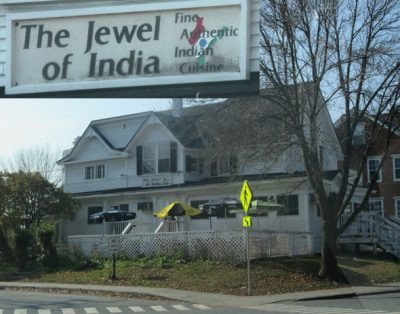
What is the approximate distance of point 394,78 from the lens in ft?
63.7

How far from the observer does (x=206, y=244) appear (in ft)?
76.8

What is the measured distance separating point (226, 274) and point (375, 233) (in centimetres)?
996

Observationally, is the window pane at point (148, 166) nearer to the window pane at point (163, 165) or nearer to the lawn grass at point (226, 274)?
the window pane at point (163, 165)

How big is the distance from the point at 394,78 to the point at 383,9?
7.66ft

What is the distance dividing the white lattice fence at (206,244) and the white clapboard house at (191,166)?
2027 millimetres

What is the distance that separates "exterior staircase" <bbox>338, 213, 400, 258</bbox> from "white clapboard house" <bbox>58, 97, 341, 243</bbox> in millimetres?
1909

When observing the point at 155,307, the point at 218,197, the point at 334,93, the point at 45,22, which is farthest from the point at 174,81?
the point at 218,197

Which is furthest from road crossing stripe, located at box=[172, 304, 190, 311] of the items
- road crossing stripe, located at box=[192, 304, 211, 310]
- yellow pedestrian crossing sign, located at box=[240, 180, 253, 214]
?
yellow pedestrian crossing sign, located at box=[240, 180, 253, 214]

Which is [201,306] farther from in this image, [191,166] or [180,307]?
[191,166]

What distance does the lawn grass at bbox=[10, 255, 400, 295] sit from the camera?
62.6ft

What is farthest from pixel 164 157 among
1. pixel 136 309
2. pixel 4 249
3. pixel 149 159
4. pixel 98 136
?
pixel 136 309

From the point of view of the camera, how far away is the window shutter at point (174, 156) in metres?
32.5

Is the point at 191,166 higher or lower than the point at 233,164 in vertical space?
higher

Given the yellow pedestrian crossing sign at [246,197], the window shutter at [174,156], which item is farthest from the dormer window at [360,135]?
the window shutter at [174,156]
